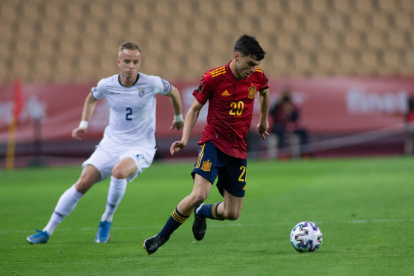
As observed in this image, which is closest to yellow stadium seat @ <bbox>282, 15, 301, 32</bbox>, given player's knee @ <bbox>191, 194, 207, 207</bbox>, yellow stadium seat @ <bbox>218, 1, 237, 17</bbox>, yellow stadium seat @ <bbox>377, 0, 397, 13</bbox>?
yellow stadium seat @ <bbox>218, 1, 237, 17</bbox>

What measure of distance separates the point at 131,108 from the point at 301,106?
12050mm

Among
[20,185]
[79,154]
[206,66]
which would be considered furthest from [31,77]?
[20,185]

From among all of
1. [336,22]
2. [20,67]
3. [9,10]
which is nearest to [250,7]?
[336,22]

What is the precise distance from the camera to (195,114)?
18.4 feet

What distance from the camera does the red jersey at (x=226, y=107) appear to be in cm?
570

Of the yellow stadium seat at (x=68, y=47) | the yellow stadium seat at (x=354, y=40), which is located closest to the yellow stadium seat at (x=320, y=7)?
the yellow stadium seat at (x=354, y=40)

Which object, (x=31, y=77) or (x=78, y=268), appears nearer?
(x=78, y=268)

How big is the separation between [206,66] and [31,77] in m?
6.31

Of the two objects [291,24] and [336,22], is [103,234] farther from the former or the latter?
[336,22]

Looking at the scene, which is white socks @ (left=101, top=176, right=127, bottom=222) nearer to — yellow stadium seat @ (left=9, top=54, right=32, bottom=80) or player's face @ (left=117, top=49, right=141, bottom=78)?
player's face @ (left=117, top=49, right=141, bottom=78)

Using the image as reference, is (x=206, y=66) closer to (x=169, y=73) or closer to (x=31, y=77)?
(x=169, y=73)

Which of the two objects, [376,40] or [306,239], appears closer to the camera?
[306,239]

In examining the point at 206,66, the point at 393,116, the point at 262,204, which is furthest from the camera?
the point at 206,66

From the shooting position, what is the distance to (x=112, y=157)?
6750mm
